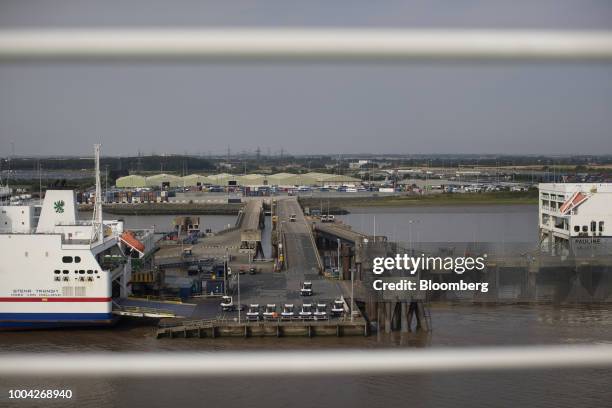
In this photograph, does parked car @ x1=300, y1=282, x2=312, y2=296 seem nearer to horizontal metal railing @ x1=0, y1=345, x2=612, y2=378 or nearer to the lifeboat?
the lifeboat

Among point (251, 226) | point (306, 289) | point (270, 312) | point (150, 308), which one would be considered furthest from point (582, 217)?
point (251, 226)

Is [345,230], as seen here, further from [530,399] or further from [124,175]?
[124,175]

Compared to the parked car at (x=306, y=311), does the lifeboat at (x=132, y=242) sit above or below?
above

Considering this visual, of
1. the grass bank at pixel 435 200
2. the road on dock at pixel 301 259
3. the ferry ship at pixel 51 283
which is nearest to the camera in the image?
the ferry ship at pixel 51 283

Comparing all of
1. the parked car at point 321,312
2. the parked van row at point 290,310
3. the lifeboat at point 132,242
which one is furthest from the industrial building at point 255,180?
the parked car at point 321,312

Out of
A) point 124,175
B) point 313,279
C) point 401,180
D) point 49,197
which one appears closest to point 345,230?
point 313,279

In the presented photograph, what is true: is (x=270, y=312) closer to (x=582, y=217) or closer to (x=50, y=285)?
(x=50, y=285)

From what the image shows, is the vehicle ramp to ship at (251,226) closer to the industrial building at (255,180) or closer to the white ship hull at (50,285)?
the white ship hull at (50,285)
